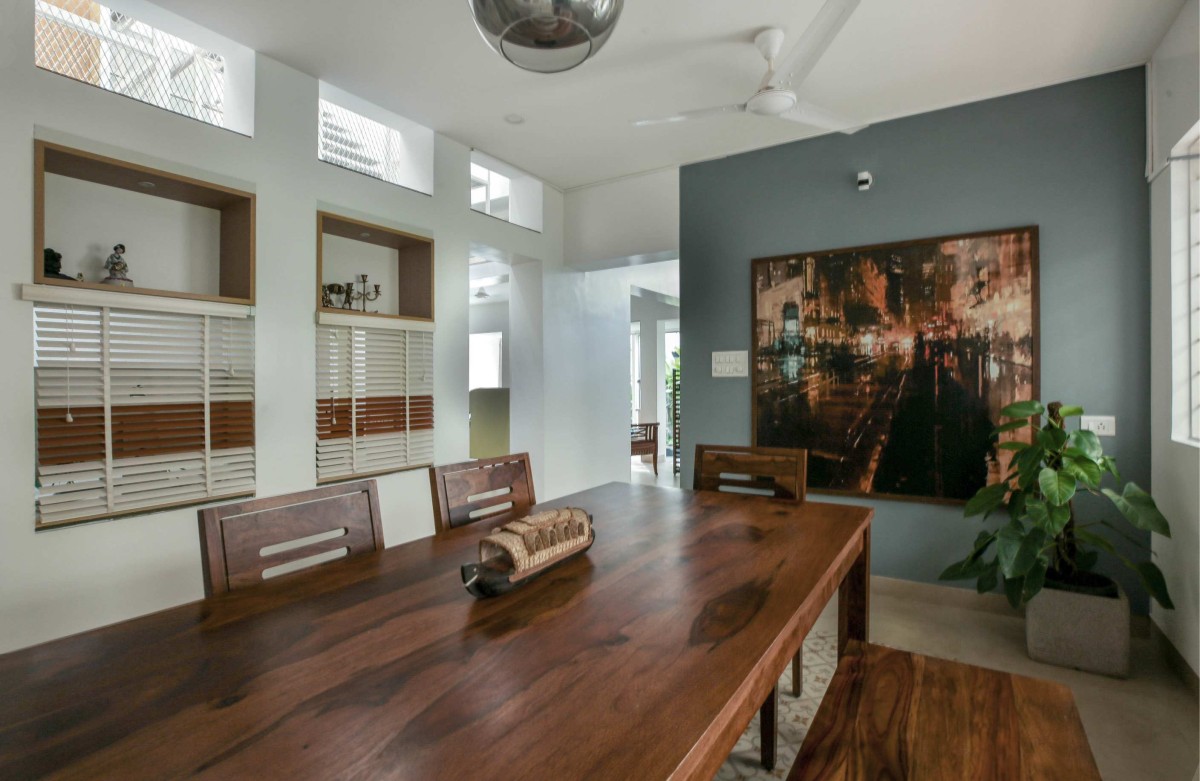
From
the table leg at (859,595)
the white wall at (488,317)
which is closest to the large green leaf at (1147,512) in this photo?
the table leg at (859,595)

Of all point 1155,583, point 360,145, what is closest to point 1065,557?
point 1155,583

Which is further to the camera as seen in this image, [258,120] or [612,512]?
[258,120]

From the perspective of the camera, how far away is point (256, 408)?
265cm

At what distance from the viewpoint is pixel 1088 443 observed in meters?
2.39

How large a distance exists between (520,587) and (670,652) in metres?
0.41

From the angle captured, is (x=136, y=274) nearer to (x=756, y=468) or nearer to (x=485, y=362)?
(x=756, y=468)

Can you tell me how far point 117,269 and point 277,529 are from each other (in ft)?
5.73

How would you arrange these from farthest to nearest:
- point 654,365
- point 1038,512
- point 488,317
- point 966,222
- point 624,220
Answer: point 654,365, point 488,317, point 624,220, point 966,222, point 1038,512

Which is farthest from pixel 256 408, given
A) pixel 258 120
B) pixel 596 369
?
pixel 596 369

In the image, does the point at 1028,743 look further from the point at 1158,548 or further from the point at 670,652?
the point at 1158,548

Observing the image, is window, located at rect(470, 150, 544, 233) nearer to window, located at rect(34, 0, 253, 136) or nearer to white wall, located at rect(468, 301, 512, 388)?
window, located at rect(34, 0, 253, 136)

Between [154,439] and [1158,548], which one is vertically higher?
[154,439]

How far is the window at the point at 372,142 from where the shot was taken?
3105 millimetres

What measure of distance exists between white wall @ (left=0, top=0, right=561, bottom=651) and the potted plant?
3.01 metres
